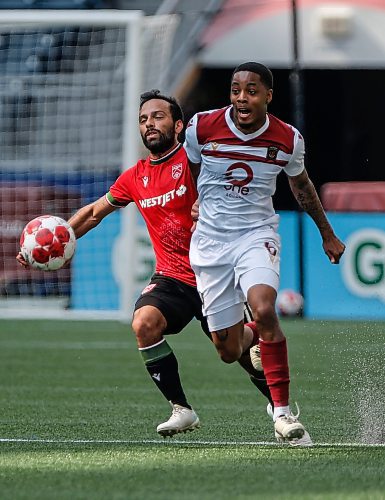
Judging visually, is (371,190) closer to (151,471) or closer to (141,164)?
(141,164)

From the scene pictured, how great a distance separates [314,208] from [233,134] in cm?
56

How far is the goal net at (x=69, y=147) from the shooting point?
14750mm

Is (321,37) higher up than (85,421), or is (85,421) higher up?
(321,37)

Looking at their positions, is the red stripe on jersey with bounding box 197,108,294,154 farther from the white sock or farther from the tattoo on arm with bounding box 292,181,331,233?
the white sock

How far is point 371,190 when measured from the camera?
49.0 feet

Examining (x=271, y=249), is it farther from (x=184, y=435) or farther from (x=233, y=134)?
(x=184, y=435)

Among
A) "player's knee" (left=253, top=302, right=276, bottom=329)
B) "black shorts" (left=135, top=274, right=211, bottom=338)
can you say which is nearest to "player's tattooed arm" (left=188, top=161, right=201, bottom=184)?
"black shorts" (left=135, top=274, right=211, bottom=338)

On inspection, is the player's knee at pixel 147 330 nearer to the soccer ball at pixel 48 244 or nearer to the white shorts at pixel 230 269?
the white shorts at pixel 230 269

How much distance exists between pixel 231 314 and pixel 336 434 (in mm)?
819

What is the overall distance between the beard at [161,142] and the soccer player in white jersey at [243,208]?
1.30 feet

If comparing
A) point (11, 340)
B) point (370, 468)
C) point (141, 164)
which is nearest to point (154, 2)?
point (11, 340)

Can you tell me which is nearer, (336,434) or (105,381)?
(336,434)

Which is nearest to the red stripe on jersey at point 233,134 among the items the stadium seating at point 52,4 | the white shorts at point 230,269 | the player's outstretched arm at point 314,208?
the player's outstretched arm at point 314,208

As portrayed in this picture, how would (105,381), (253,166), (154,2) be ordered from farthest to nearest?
(154,2)
(105,381)
(253,166)
